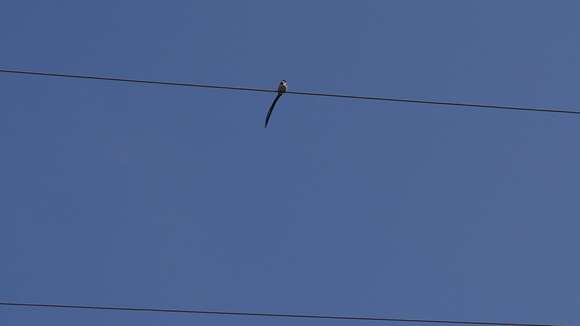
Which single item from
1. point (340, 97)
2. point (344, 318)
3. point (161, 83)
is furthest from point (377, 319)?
point (161, 83)

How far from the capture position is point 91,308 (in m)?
18.4

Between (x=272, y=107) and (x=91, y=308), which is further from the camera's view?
(x=272, y=107)

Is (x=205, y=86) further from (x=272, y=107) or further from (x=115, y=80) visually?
(x=272, y=107)

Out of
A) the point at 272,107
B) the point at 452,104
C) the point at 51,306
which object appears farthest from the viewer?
the point at 272,107

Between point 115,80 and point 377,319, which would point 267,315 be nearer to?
point 377,319

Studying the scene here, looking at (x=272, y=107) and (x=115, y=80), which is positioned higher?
(x=272, y=107)

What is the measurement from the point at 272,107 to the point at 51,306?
7119 millimetres

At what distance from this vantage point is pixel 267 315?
18.7m

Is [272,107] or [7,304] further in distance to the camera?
[272,107]

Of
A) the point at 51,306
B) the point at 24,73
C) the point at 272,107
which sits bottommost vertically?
the point at 51,306

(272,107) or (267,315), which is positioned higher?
(272,107)

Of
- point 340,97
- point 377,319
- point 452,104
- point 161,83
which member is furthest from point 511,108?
point 161,83

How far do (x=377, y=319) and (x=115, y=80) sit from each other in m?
5.18

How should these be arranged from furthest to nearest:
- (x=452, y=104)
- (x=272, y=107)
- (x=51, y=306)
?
(x=272, y=107)
(x=452, y=104)
(x=51, y=306)
